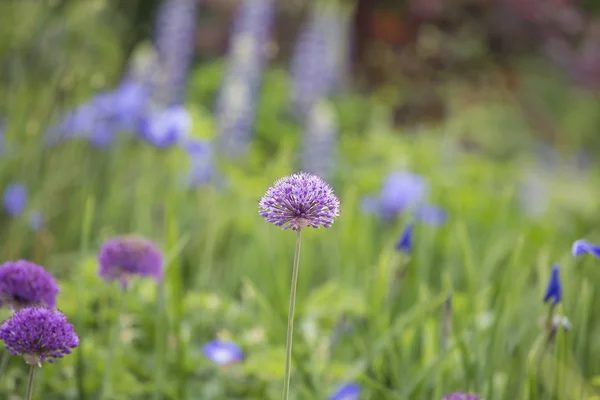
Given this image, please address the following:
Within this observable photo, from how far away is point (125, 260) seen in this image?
1.26 meters

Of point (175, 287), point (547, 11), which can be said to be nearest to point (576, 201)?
point (547, 11)

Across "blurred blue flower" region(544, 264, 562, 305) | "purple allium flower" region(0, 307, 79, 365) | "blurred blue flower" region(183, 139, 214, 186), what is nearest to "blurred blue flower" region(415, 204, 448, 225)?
"blurred blue flower" region(183, 139, 214, 186)

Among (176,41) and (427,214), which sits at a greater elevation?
(176,41)

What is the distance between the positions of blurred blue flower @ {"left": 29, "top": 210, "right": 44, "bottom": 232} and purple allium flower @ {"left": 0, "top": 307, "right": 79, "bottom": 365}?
51.4 inches

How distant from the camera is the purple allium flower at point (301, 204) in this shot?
81 centimetres

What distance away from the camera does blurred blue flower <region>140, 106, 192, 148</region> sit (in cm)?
195

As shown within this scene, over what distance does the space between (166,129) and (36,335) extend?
3.97ft

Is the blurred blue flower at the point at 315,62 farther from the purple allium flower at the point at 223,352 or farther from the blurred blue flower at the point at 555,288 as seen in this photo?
the blurred blue flower at the point at 555,288

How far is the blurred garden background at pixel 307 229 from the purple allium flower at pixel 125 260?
10 cm

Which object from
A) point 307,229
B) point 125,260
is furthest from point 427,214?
point 125,260

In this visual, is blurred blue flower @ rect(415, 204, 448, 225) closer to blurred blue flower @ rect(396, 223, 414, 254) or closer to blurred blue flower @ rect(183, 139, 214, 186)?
blurred blue flower @ rect(183, 139, 214, 186)

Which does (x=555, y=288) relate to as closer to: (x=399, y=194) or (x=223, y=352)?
(x=223, y=352)

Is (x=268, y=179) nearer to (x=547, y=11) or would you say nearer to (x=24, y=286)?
(x=24, y=286)

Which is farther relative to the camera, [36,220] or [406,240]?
[36,220]
